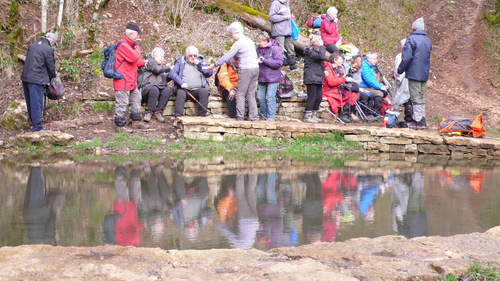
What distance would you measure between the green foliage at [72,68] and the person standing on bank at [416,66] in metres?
6.85

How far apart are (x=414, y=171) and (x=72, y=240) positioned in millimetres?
5639

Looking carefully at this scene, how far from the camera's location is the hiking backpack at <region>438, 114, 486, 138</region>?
37.4ft

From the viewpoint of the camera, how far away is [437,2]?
25484 millimetres

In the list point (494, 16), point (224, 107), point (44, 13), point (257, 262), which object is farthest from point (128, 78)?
point (494, 16)

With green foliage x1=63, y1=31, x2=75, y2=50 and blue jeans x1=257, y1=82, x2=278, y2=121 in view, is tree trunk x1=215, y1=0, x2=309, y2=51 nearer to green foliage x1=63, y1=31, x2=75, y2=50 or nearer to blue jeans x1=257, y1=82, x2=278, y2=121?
green foliage x1=63, y1=31, x2=75, y2=50

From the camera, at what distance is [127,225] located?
6.36 meters

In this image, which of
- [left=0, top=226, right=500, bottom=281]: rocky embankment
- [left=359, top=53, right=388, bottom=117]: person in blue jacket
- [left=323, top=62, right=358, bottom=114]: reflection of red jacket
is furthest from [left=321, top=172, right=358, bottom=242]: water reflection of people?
[left=359, top=53, right=388, bottom=117]: person in blue jacket

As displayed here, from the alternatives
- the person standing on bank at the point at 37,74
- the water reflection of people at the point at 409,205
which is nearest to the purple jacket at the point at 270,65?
the person standing on bank at the point at 37,74

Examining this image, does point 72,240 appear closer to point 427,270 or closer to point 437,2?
point 427,270

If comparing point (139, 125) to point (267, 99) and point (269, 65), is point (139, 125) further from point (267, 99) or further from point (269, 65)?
point (269, 65)

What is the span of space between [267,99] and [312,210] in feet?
19.6

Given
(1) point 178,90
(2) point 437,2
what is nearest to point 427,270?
(1) point 178,90

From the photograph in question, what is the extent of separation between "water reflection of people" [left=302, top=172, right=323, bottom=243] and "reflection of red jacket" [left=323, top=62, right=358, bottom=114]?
4465 mm

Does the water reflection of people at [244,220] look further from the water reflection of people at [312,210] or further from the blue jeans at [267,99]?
the blue jeans at [267,99]
